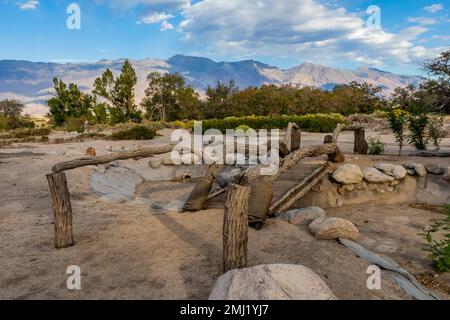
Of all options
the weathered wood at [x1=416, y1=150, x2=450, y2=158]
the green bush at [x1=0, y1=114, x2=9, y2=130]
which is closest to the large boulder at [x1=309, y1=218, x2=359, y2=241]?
the weathered wood at [x1=416, y1=150, x2=450, y2=158]

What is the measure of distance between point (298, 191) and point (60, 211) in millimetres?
5471

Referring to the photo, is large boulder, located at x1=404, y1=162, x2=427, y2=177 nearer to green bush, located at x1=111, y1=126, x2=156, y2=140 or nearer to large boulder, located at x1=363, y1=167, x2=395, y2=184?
large boulder, located at x1=363, y1=167, x2=395, y2=184

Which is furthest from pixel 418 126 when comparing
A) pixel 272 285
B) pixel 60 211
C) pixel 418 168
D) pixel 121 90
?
pixel 121 90

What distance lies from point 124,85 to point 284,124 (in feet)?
78.5

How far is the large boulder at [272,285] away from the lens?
305 centimetres

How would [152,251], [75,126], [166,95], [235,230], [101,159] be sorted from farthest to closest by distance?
[166,95] → [75,126] → [101,159] → [152,251] → [235,230]

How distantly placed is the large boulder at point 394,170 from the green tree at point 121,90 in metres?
35.4

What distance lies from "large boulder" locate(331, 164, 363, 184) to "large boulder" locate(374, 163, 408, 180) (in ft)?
2.36

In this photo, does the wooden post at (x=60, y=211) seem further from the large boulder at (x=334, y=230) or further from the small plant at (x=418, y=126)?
the small plant at (x=418, y=126)

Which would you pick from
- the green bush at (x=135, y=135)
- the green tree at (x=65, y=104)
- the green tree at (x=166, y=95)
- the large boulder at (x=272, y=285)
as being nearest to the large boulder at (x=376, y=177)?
the large boulder at (x=272, y=285)

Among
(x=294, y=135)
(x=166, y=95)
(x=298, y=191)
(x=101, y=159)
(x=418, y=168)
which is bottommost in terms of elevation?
(x=298, y=191)

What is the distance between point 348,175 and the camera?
10.1 m

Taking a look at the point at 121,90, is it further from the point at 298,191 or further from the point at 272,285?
the point at 272,285
